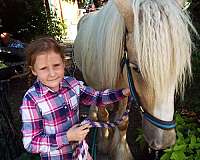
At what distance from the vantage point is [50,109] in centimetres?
192

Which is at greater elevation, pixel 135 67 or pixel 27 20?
pixel 27 20

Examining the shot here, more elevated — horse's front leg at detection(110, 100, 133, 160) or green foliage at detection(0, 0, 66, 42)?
green foliage at detection(0, 0, 66, 42)

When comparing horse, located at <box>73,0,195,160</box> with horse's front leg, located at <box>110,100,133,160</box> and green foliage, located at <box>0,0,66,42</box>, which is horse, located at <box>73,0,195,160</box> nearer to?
horse's front leg, located at <box>110,100,133,160</box>

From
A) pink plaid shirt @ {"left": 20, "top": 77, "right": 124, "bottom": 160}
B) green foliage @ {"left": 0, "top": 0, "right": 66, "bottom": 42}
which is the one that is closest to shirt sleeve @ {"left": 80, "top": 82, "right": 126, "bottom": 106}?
pink plaid shirt @ {"left": 20, "top": 77, "right": 124, "bottom": 160}

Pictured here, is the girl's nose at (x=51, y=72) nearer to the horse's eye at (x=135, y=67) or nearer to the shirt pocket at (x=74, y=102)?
the shirt pocket at (x=74, y=102)

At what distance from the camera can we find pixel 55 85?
192 cm

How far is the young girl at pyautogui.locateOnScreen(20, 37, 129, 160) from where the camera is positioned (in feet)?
6.07

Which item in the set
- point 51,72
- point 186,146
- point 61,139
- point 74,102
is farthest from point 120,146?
point 51,72

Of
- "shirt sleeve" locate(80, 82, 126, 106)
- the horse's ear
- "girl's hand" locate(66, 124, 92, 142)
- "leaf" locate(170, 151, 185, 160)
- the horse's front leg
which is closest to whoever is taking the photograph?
"girl's hand" locate(66, 124, 92, 142)

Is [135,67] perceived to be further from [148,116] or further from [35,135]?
[35,135]

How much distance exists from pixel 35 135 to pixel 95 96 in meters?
0.51

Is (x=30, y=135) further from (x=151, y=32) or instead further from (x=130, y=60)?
(x=151, y=32)

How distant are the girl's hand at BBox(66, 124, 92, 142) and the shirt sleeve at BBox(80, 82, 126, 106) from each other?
1.14ft

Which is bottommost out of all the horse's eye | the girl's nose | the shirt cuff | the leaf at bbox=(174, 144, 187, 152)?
the leaf at bbox=(174, 144, 187, 152)
